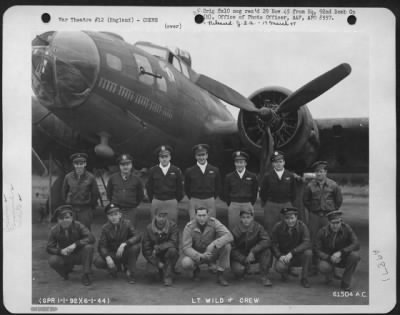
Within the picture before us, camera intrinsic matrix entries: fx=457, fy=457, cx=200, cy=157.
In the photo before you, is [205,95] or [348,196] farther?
[205,95]

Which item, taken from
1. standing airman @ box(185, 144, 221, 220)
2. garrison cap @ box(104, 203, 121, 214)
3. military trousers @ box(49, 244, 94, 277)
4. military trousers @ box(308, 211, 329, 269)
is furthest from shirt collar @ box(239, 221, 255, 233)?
military trousers @ box(49, 244, 94, 277)

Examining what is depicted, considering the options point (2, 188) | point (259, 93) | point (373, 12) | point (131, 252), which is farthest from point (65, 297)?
point (373, 12)

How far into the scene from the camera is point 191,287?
419 centimetres

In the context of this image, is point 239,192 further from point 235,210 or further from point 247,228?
point 247,228

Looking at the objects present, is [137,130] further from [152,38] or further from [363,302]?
[363,302]

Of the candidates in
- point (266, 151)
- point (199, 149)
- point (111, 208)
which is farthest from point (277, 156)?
point (111, 208)

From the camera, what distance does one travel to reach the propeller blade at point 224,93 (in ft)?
14.6

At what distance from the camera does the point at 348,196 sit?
427 cm

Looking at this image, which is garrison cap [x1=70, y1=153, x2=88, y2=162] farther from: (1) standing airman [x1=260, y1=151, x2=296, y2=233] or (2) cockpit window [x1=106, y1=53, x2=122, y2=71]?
(1) standing airman [x1=260, y1=151, x2=296, y2=233]

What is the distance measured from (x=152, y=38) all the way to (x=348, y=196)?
2.35 m

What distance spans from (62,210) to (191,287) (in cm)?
140

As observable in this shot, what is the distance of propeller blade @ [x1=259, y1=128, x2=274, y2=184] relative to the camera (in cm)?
447

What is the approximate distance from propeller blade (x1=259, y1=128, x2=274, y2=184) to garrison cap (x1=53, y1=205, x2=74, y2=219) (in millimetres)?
1860

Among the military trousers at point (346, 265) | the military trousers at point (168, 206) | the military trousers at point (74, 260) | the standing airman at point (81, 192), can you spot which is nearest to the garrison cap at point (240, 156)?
the military trousers at point (168, 206)
